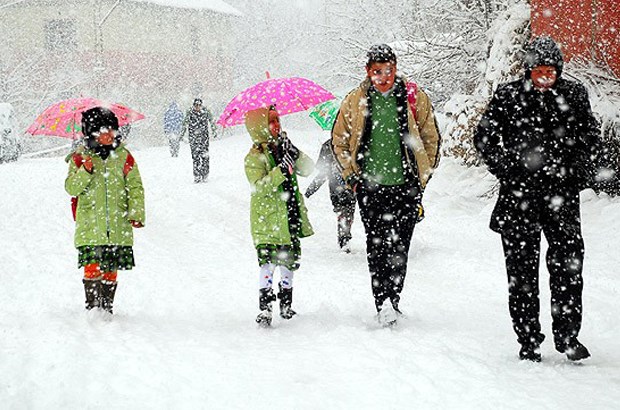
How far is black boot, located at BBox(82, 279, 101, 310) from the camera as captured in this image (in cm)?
549

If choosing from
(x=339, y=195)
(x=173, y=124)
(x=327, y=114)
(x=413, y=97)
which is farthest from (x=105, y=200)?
(x=173, y=124)

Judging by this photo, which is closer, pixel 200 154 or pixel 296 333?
pixel 296 333

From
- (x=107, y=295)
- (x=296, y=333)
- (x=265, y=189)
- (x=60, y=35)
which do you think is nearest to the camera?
(x=296, y=333)

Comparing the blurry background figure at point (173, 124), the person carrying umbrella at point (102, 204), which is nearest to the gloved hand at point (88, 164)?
the person carrying umbrella at point (102, 204)

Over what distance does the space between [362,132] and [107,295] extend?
245 cm

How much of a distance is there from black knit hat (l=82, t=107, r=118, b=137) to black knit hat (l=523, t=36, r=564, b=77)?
3234 millimetres

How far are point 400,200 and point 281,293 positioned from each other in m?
1.27

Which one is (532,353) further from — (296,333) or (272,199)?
(272,199)

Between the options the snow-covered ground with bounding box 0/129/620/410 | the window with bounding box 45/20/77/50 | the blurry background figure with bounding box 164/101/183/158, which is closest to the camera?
the snow-covered ground with bounding box 0/129/620/410

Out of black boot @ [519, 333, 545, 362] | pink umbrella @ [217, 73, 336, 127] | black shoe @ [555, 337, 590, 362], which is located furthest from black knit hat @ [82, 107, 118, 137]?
black shoe @ [555, 337, 590, 362]

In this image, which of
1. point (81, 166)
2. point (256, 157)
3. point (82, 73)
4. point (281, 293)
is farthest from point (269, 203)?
point (82, 73)

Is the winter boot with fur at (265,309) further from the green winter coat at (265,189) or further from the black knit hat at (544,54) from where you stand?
the black knit hat at (544,54)

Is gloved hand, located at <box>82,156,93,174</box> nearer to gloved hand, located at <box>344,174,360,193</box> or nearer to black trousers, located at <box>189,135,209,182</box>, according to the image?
gloved hand, located at <box>344,174,360,193</box>

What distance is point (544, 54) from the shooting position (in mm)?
3984
